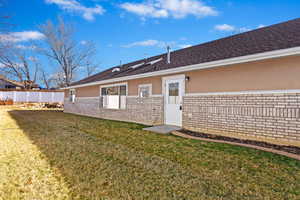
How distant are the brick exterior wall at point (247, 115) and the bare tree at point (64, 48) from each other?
29017mm

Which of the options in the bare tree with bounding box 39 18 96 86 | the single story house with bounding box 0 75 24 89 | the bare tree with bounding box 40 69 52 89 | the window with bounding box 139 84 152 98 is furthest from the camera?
the bare tree with bounding box 40 69 52 89

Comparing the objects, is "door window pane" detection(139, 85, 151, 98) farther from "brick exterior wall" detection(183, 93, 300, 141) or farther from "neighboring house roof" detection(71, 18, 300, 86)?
"brick exterior wall" detection(183, 93, 300, 141)

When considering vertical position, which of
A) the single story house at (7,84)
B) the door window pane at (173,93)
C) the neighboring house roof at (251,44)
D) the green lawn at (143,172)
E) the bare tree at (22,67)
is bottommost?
the green lawn at (143,172)

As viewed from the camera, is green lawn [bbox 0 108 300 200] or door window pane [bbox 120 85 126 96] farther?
door window pane [bbox 120 85 126 96]

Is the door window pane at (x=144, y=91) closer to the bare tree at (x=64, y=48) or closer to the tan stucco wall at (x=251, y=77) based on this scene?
the tan stucco wall at (x=251, y=77)

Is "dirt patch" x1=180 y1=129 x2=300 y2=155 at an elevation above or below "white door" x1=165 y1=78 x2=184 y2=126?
below

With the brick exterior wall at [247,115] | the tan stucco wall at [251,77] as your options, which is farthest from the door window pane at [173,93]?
the tan stucco wall at [251,77]

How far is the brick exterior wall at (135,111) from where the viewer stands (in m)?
8.22

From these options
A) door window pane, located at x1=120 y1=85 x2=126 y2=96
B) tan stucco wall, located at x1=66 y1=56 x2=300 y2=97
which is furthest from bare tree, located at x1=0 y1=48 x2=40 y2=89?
tan stucco wall, located at x1=66 y1=56 x2=300 y2=97

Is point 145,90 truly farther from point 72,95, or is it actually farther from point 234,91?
point 72,95

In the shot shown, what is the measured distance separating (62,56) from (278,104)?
32.3 metres

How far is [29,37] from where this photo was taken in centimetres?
2828

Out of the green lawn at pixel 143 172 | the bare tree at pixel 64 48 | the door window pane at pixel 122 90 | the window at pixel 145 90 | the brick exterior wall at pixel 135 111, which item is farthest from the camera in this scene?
→ the bare tree at pixel 64 48

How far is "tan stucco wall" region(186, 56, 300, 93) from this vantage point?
4.52 metres
